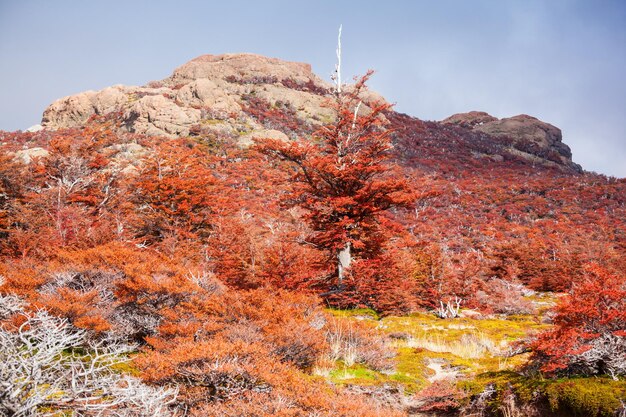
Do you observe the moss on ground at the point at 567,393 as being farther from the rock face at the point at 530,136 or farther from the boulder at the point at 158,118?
the rock face at the point at 530,136

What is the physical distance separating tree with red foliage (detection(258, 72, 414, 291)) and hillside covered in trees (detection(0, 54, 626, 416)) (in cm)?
8

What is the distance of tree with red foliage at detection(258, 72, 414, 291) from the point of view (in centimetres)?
1271

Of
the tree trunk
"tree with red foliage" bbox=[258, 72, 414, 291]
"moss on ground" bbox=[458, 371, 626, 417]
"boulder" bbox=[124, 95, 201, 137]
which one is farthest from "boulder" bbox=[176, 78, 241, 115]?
"moss on ground" bbox=[458, 371, 626, 417]

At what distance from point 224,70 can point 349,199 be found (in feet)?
281

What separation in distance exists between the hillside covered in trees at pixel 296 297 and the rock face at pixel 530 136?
38.2 m

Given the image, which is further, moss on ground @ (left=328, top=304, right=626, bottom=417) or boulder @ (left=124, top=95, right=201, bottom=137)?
boulder @ (left=124, top=95, right=201, bottom=137)

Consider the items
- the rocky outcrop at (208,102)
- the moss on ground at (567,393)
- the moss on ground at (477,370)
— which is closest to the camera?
the moss on ground at (567,393)

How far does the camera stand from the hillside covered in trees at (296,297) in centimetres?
398

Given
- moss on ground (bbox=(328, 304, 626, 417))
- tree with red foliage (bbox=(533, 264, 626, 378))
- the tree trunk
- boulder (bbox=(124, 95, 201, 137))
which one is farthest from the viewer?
boulder (bbox=(124, 95, 201, 137))

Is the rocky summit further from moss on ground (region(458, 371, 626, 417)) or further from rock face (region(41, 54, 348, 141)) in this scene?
moss on ground (region(458, 371, 626, 417))

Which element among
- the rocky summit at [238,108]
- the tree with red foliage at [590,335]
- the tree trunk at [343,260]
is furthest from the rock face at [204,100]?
the tree with red foliage at [590,335]

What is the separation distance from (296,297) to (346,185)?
6720 mm

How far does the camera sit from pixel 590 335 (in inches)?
174

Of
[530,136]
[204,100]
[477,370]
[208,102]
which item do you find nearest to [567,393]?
[477,370]
